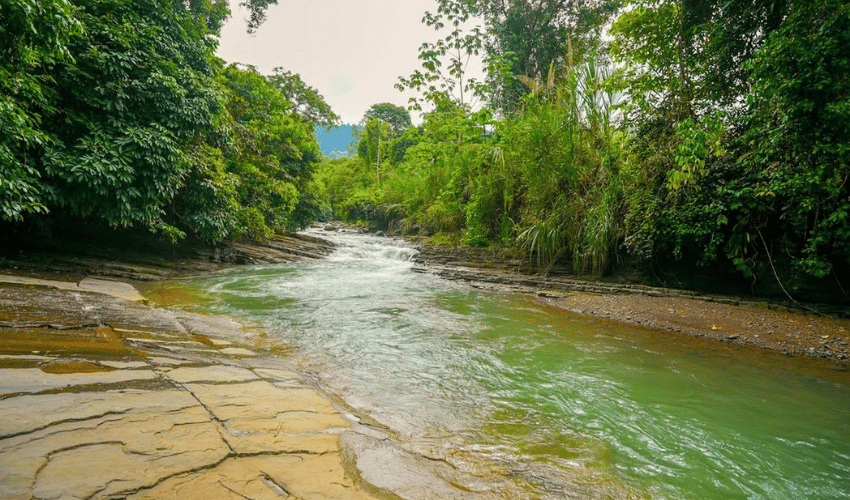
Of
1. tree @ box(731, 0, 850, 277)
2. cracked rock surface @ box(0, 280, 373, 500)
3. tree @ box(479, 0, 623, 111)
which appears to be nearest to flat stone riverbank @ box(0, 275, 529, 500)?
cracked rock surface @ box(0, 280, 373, 500)

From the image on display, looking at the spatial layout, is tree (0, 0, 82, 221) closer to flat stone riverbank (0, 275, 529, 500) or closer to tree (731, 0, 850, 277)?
flat stone riverbank (0, 275, 529, 500)

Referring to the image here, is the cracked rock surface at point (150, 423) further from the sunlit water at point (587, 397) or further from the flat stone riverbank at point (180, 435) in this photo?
the sunlit water at point (587, 397)

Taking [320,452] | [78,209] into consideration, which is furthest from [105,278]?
[320,452]

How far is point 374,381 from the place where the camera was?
3.30m

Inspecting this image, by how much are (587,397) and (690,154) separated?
14.4 feet

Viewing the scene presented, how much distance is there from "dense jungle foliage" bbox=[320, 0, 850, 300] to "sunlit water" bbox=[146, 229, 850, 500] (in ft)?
7.38

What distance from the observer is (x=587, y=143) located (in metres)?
8.32

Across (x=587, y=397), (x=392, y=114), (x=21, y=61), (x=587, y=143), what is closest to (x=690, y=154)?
(x=587, y=143)

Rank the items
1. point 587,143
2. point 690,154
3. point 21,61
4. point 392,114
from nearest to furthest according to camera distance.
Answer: point 21,61 < point 690,154 < point 587,143 < point 392,114

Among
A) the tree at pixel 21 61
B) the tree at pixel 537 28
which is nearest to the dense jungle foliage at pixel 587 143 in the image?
the tree at pixel 21 61

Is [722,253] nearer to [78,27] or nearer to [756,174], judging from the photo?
[756,174]

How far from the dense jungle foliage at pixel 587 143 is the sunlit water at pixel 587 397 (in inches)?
91.4

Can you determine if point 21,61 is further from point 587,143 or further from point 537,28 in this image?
point 537,28

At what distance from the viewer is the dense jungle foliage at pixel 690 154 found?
462 centimetres
